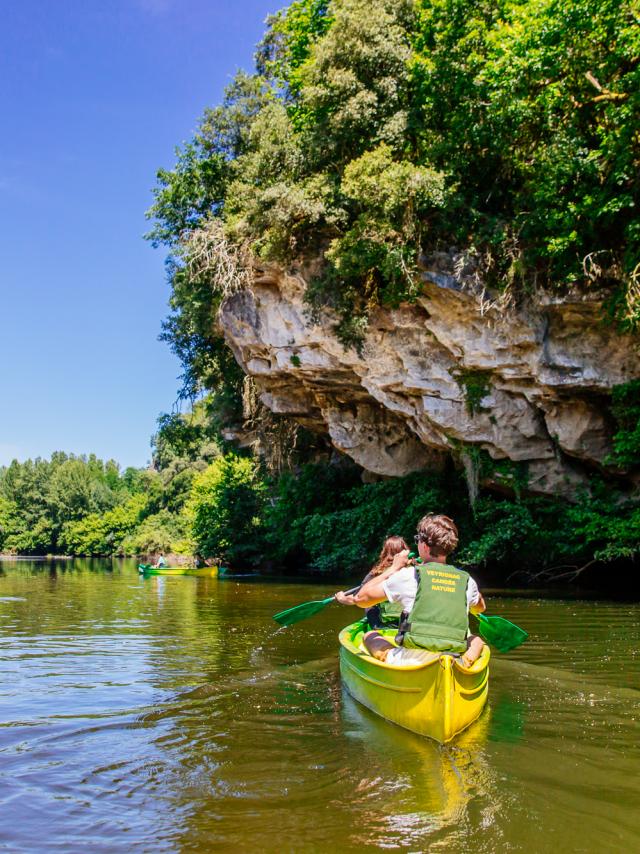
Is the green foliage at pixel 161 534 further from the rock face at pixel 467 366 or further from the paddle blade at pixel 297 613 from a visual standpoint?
the paddle blade at pixel 297 613

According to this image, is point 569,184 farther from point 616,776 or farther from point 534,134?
point 616,776

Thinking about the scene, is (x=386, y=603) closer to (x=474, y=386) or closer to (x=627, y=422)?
(x=627, y=422)

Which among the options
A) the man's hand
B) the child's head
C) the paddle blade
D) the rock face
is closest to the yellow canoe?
the man's hand

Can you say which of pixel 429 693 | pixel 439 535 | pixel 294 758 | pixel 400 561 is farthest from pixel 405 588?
pixel 294 758

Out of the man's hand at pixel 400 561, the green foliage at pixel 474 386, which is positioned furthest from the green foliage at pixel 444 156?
the man's hand at pixel 400 561

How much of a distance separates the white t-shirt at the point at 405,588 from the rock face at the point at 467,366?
9941 mm

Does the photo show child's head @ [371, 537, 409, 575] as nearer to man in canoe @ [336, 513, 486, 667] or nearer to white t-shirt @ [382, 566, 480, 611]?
white t-shirt @ [382, 566, 480, 611]

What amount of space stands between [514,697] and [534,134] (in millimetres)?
11766

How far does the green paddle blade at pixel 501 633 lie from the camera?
6875 millimetres

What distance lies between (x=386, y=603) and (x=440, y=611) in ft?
6.83

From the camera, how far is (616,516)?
47.9 ft

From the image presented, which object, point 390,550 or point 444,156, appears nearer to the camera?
point 390,550

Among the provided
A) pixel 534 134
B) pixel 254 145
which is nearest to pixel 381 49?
pixel 534 134

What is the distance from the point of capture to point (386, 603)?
722 centimetres
